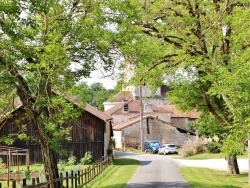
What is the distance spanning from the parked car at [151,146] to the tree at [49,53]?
49.1m

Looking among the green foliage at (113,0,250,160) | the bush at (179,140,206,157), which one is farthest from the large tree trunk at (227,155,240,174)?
the bush at (179,140,206,157)

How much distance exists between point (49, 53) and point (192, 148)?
47259mm

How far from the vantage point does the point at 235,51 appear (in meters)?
27.1

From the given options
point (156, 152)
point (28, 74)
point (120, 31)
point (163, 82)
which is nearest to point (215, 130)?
point (163, 82)

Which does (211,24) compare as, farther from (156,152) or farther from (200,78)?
(156,152)

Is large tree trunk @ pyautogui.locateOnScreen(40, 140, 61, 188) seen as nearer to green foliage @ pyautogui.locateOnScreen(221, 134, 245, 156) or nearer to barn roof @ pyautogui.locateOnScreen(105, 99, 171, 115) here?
green foliage @ pyautogui.locateOnScreen(221, 134, 245, 156)

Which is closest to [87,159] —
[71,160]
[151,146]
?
[71,160]

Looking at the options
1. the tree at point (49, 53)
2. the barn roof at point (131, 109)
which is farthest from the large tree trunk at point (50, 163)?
the barn roof at point (131, 109)

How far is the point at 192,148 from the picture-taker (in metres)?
61.6

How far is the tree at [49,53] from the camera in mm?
16438

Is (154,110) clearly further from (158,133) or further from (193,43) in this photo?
(193,43)

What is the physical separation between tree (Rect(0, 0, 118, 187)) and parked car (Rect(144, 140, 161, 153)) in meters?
49.1

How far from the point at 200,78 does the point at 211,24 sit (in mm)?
3274

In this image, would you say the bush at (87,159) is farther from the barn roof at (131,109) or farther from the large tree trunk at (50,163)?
the barn roof at (131,109)
